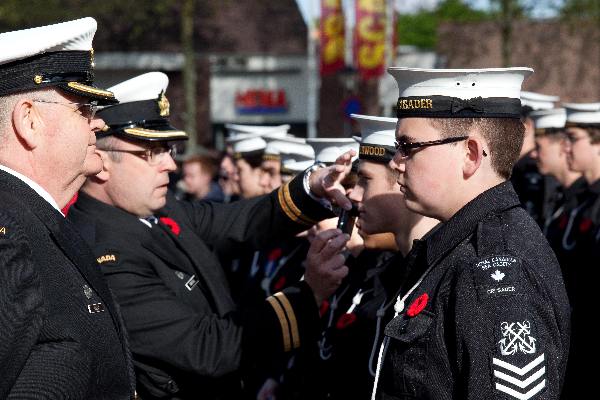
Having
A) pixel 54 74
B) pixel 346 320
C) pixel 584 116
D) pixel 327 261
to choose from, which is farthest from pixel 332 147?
pixel 584 116

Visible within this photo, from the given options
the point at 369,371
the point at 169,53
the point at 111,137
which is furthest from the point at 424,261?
the point at 169,53

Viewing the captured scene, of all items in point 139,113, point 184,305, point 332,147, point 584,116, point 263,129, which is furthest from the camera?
point 263,129

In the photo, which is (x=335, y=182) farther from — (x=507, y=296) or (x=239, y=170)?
(x=239, y=170)

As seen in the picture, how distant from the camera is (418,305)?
273 centimetres

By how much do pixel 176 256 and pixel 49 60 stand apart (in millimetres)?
1621

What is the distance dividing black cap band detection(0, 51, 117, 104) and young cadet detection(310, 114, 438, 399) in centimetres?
148

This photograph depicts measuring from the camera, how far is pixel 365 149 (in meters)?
4.12

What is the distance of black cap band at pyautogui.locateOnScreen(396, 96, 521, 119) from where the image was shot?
284 cm

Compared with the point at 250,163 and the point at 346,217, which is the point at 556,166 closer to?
the point at 250,163

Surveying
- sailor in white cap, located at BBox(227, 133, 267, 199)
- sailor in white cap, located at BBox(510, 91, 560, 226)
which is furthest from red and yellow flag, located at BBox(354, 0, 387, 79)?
sailor in white cap, located at BBox(227, 133, 267, 199)

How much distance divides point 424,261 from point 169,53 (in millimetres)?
24239

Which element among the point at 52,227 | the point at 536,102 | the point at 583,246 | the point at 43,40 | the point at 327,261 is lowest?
the point at 583,246

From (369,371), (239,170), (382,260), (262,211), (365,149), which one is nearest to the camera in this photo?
(369,371)

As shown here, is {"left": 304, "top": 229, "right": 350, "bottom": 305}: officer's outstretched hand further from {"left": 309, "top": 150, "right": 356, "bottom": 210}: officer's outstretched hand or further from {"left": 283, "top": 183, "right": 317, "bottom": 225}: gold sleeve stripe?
{"left": 283, "top": 183, "right": 317, "bottom": 225}: gold sleeve stripe
